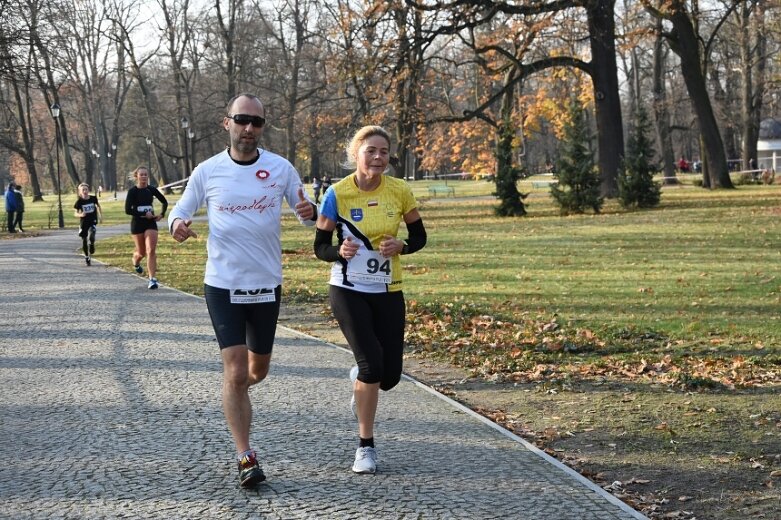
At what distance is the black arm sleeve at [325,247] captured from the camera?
6.11 meters

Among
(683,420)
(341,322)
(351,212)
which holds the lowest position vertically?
(683,420)

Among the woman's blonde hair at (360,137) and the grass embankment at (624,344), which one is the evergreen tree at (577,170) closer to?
the grass embankment at (624,344)

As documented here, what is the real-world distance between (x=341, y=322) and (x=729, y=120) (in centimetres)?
6491

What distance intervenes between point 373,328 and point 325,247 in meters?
0.52

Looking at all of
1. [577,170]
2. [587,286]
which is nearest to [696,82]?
[577,170]

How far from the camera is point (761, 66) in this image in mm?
63938

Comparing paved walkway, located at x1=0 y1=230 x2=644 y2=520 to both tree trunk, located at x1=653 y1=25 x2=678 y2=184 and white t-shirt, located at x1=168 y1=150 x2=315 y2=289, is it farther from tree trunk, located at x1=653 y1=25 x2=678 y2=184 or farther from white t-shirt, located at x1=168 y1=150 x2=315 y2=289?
tree trunk, located at x1=653 y1=25 x2=678 y2=184

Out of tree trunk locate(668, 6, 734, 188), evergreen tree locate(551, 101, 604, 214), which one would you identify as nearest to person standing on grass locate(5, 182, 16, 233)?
evergreen tree locate(551, 101, 604, 214)

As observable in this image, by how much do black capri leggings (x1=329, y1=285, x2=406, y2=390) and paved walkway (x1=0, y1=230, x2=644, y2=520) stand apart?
0.55 m

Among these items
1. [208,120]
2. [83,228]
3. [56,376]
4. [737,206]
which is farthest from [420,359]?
[208,120]

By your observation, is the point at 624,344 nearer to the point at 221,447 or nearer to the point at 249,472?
the point at 221,447

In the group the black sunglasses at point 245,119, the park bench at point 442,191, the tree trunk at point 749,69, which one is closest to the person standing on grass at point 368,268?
the black sunglasses at point 245,119

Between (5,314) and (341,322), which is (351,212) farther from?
(5,314)

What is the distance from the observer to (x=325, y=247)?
6.16 metres
